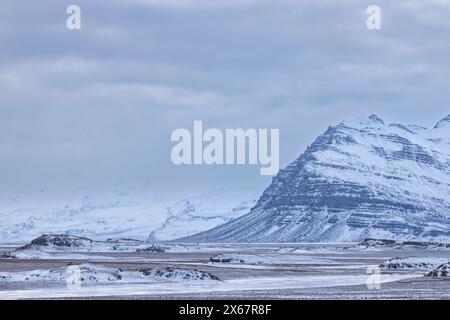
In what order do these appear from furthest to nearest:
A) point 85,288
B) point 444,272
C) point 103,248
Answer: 1. point 103,248
2. point 444,272
3. point 85,288

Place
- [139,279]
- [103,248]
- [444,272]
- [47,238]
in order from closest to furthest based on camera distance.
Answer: [139,279], [444,272], [47,238], [103,248]

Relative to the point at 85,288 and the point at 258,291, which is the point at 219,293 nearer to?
the point at 258,291

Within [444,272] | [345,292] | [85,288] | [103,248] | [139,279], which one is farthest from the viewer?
[103,248]

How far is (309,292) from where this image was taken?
4375 centimetres

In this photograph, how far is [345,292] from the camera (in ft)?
142

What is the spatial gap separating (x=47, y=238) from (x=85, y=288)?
114455mm
